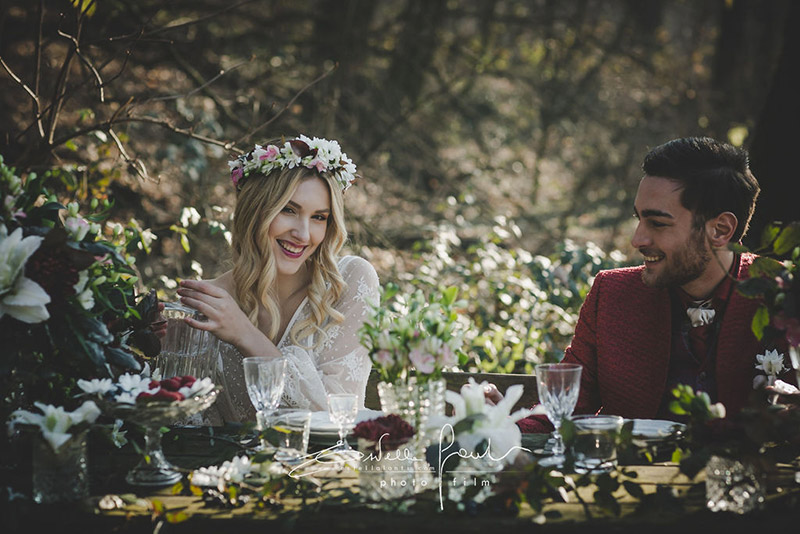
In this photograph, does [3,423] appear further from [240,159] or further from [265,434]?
[240,159]

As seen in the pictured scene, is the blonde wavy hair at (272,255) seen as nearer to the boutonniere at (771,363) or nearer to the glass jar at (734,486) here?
the boutonniere at (771,363)

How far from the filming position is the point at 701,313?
271 centimetres

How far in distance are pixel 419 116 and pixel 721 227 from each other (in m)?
5.99

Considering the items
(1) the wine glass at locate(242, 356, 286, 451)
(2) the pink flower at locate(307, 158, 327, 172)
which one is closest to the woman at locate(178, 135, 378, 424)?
(2) the pink flower at locate(307, 158, 327, 172)

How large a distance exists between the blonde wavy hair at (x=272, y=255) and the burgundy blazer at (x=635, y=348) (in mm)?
984

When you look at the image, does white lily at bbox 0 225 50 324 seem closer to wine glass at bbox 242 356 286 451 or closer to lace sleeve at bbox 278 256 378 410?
wine glass at bbox 242 356 286 451

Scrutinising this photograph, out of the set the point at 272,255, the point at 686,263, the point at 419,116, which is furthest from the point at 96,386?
the point at 419,116

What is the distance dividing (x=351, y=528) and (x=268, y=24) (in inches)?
226

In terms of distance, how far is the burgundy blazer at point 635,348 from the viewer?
2.57m

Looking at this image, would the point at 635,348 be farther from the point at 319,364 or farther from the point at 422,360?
the point at 422,360

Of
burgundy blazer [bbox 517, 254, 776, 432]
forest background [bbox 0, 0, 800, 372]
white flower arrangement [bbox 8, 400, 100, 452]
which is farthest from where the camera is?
forest background [bbox 0, 0, 800, 372]

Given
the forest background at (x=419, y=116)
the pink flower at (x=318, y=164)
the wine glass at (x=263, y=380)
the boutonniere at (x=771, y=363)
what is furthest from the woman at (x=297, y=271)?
the boutonniere at (x=771, y=363)

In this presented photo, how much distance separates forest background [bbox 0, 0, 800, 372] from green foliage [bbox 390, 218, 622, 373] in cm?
2

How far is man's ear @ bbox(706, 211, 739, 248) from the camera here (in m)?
2.69
